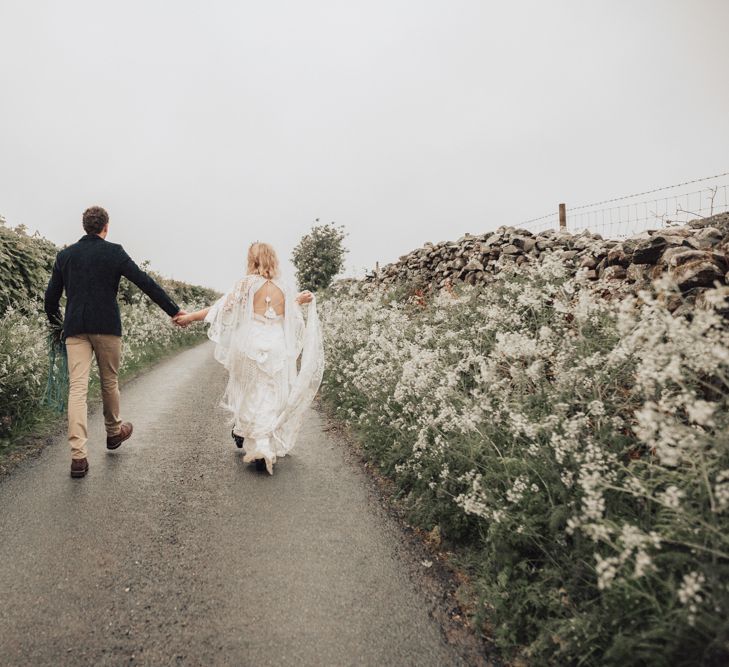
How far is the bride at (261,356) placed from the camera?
17.8 ft

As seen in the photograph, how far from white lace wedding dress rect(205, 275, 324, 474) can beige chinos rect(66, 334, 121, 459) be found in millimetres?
1147

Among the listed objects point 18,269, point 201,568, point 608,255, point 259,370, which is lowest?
point 201,568

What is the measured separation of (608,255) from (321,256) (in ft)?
86.5

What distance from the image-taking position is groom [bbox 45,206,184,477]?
15.9ft

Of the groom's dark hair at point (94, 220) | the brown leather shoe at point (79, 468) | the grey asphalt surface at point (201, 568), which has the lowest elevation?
the grey asphalt surface at point (201, 568)

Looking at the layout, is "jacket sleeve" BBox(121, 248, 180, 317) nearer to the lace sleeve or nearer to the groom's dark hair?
the groom's dark hair

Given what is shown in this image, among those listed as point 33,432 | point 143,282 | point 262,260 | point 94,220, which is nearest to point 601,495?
point 262,260

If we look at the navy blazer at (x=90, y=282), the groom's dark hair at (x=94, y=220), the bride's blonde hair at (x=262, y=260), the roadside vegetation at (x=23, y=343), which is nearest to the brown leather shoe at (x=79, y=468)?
the roadside vegetation at (x=23, y=343)

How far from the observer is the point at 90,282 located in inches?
196

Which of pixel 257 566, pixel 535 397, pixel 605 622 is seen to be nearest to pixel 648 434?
pixel 605 622

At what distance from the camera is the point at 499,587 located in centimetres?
281

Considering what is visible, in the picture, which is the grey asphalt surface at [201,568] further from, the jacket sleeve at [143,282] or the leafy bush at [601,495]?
the jacket sleeve at [143,282]

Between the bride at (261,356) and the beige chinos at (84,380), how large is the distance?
0.85 m

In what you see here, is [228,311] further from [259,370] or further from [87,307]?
[87,307]
